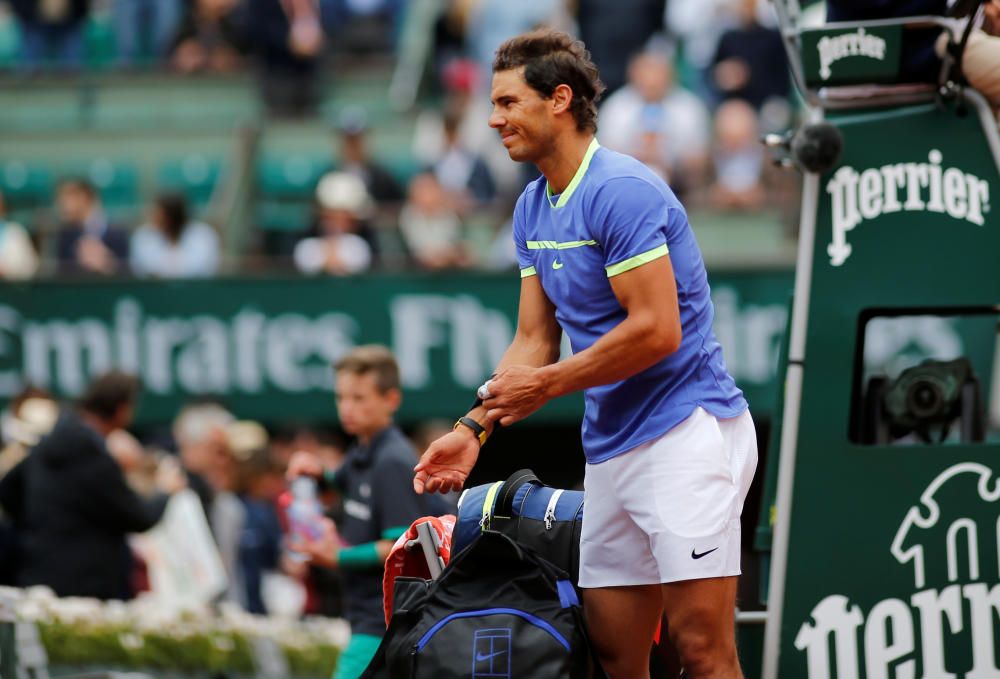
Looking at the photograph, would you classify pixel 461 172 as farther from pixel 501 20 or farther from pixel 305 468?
pixel 305 468

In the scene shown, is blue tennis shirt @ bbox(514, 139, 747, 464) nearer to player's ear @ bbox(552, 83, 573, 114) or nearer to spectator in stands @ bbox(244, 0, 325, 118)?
player's ear @ bbox(552, 83, 573, 114)

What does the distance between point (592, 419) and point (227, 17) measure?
11.9 meters

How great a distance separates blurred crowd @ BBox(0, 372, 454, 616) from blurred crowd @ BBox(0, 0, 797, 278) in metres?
1.43

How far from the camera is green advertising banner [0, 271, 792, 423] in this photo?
1116 centimetres

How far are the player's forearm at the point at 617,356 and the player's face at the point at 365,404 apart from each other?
2123mm

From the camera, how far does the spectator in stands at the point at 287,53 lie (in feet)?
49.3

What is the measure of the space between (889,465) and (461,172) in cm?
816

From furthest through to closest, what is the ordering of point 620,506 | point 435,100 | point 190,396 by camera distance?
point 435,100, point 190,396, point 620,506

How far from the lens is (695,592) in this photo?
14.7 feet

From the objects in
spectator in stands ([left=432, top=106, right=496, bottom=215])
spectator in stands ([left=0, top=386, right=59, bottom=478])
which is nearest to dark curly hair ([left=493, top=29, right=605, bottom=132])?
spectator in stands ([left=0, top=386, right=59, bottom=478])

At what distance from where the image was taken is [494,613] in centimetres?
446

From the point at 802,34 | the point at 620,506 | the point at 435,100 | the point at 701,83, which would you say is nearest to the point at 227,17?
the point at 435,100

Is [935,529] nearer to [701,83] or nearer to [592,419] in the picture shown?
[592,419]

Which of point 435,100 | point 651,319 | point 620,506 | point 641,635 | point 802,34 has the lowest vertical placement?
point 641,635
